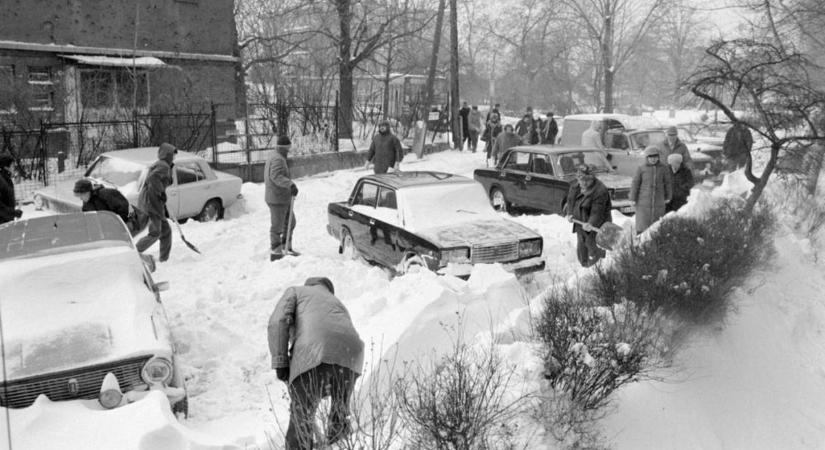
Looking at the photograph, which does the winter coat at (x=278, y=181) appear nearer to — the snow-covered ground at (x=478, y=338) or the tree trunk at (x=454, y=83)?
the snow-covered ground at (x=478, y=338)

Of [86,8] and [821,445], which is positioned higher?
[86,8]

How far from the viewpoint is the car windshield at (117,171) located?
37.0ft

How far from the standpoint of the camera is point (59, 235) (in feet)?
20.5

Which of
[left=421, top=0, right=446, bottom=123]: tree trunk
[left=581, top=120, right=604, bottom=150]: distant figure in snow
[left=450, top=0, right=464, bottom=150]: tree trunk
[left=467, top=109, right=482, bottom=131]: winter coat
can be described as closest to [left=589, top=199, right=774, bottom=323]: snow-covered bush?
[left=581, top=120, right=604, bottom=150]: distant figure in snow

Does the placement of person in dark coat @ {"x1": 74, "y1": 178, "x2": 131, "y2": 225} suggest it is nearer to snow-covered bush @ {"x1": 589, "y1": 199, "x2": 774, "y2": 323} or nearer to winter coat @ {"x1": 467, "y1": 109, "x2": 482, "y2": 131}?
snow-covered bush @ {"x1": 589, "y1": 199, "x2": 774, "y2": 323}

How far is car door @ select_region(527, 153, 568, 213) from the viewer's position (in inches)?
483

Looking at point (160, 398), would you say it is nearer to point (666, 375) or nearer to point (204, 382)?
point (204, 382)

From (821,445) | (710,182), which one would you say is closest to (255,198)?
(710,182)

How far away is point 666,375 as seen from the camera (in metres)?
6.00

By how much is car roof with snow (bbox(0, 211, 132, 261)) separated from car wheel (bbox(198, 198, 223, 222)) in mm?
5638

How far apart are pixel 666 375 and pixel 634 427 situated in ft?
2.69

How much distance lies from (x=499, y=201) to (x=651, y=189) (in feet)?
16.3

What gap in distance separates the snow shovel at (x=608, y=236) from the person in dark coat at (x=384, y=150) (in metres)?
6.31

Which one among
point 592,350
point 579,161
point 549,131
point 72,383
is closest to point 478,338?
point 592,350
